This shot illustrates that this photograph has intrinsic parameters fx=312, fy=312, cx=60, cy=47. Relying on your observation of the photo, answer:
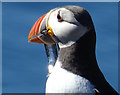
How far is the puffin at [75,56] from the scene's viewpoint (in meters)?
→ 6.03

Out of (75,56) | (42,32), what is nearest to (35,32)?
(42,32)

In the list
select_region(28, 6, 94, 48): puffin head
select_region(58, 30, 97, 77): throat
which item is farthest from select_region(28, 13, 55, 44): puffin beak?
select_region(58, 30, 97, 77): throat

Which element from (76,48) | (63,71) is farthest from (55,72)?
(76,48)

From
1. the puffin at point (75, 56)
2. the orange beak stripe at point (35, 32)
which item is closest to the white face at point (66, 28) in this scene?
the puffin at point (75, 56)

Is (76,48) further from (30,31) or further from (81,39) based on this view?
(30,31)

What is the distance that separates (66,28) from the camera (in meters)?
6.32

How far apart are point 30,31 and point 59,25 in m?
0.90

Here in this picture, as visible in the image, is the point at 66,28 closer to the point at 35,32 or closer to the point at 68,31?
the point at 68,31

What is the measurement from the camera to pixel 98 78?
20.5 feet

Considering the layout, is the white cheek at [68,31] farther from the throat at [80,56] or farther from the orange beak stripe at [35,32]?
the orange beak stripe at [35,32]

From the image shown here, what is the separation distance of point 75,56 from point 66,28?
1.95 feet

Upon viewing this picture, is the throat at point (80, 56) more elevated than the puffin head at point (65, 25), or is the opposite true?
the puffin head at point (65, 25)

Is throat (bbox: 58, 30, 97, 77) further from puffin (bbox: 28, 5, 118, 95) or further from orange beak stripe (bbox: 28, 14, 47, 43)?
orange beak stripe (bbox: 28, 14, 47, 43)

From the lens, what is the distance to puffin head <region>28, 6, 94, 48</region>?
20.6 feet
